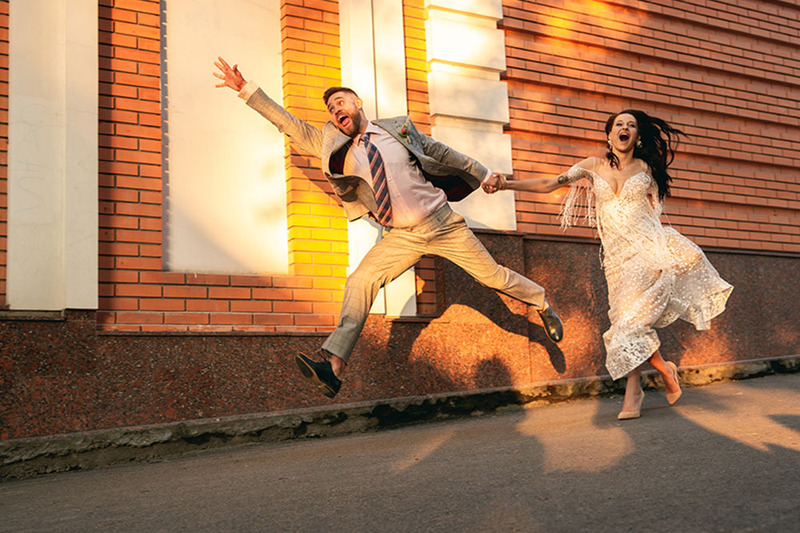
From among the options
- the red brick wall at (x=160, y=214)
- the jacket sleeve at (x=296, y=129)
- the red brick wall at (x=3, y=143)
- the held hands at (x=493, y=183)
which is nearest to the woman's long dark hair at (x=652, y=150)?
the held hands at (x=493, y=183)

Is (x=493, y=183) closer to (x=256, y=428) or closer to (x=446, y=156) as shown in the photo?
(x=446, y=156)

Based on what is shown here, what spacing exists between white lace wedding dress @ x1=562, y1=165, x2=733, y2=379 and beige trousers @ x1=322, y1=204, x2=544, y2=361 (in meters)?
0.60

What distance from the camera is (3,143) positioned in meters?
4.89

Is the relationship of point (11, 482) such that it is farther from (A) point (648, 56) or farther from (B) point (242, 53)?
(A) point (648, 56)

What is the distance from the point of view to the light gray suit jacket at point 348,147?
16.7 ft

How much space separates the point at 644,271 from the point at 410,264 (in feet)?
5.24

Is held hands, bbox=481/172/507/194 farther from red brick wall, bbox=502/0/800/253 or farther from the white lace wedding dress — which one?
red brick wall, bbox=502/0/800/253

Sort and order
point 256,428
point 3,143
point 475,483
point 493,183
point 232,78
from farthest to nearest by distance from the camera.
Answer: point 493,183
point 256,428
point 232,78
point 3,143
point 475,483

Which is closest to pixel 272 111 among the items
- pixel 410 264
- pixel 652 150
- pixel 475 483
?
pixel 410 264

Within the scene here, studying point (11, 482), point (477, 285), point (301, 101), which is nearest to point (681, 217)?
point (477, 285)

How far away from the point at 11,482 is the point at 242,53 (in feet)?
10.6

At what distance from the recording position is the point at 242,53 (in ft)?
19.3

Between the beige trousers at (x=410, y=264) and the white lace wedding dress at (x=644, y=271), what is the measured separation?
0.60 metres

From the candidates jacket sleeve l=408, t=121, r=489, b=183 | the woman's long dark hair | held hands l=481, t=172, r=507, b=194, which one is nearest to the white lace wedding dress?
the woman's long dark hair
